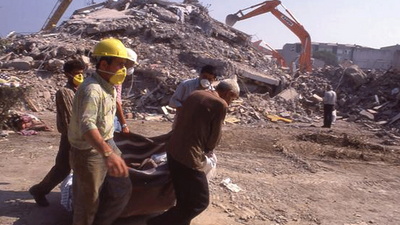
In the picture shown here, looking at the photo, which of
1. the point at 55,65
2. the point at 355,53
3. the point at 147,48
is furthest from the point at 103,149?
the point at 355,53

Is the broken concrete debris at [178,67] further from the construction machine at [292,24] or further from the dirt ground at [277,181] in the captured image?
the dirt ground at [277,181]

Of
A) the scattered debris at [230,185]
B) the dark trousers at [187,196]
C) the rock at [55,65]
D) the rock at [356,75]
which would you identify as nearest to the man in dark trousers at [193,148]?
the dark trousers at [187,196]

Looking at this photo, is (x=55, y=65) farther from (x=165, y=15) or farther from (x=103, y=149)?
(x=103, y=149)

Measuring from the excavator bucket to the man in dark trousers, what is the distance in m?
20.2

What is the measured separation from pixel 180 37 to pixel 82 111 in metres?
14.8

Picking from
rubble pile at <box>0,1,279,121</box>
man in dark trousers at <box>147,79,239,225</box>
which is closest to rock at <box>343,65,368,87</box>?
rubble pile at <box>0,1,279,121</box>

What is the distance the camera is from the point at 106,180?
2.97 m

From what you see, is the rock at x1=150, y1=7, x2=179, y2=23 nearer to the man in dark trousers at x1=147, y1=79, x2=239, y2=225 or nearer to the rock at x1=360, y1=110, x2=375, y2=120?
the rock at x1=360, y1=110, x2=375, y2=120

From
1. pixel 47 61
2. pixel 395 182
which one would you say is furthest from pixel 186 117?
pixel 47 61

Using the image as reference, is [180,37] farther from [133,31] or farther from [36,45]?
[36,45]

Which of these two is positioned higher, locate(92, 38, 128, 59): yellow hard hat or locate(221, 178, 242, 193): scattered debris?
locate(92, 38, 128, 59): yellow hard hat

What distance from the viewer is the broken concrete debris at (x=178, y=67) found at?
12.8 metres

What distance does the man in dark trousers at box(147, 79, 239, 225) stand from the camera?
3207mm

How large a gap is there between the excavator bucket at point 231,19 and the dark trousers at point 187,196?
20.4 metres
